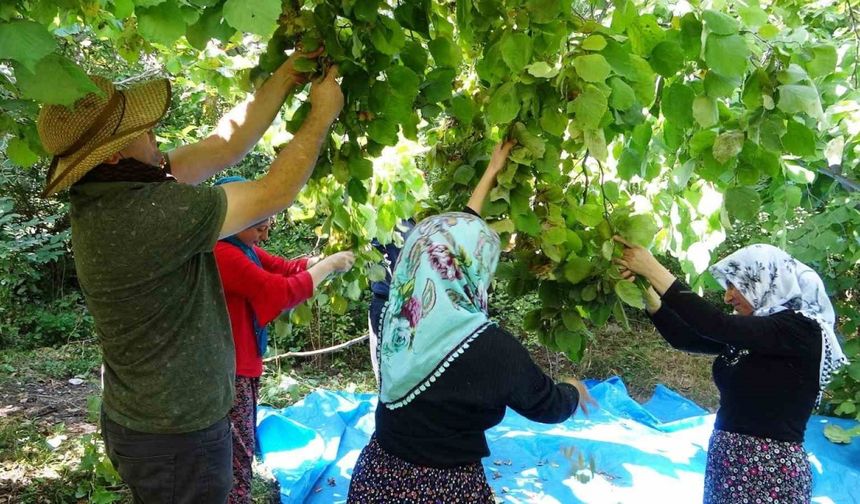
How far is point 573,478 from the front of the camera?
4.14m

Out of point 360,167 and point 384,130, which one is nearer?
point 384,130

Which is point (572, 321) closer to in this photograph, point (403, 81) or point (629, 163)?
point (629, 163)

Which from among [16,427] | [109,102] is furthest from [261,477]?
[109,102]

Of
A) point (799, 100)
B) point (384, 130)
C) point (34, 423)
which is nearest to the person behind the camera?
point (799, 100)

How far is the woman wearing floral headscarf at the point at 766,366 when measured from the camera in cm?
230

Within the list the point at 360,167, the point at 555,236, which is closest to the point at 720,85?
the point at 555,236

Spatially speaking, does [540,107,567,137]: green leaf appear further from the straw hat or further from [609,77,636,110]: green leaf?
the straw hat

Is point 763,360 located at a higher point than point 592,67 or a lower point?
lower

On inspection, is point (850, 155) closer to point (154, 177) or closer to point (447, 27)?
point (447, 27)

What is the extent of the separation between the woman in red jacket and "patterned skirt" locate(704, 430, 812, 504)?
1.69 meters

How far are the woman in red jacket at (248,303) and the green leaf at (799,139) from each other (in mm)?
1847

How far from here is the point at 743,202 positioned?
1401mm

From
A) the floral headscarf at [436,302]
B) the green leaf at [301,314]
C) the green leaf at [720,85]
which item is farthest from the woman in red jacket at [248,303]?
the green leaf at [720,85]

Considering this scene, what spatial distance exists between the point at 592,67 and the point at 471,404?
0.91 m
